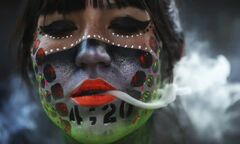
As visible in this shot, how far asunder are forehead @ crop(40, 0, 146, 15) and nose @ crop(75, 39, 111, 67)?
0.31ft

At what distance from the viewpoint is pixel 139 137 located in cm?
144

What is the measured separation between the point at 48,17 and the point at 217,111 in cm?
67

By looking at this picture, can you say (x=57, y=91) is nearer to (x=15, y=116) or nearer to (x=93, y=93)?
(x=93, y=93)

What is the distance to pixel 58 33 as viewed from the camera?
134cm

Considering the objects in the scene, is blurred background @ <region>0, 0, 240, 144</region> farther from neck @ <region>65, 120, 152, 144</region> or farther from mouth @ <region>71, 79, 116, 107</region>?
mouth @ <region>71, 79, 116, 107</region>

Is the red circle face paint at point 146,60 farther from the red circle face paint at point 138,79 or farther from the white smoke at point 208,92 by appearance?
the white smoke at point 208,92

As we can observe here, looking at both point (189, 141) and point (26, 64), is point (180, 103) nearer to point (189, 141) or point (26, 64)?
point (189, 141)

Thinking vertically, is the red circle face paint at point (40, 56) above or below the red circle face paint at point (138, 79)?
above

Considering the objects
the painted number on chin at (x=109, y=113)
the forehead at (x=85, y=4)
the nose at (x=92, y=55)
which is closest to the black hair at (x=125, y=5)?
the forehead at (x=85, y=4)

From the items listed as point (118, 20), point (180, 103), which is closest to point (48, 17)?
point (118, 20)

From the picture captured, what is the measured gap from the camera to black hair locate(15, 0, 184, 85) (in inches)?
51.6

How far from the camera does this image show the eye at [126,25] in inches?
51.5

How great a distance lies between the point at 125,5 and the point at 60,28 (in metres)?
0.18

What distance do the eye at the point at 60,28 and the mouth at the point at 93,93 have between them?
0.50 ft
